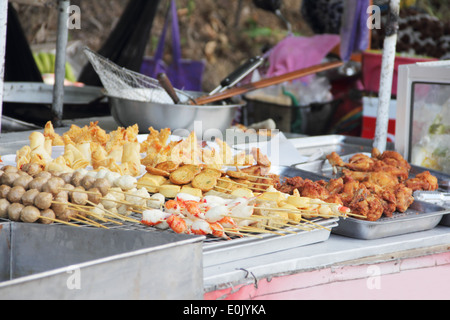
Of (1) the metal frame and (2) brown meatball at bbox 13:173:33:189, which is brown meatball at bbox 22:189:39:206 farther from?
(1) the metal frame

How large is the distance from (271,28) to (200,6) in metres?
1.54

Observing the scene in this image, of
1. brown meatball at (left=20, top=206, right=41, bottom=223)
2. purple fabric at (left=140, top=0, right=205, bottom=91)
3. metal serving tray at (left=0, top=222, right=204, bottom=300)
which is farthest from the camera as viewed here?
purple fabric at (left=140, top=0, right=205, bottom=91)

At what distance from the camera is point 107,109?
3.50 m

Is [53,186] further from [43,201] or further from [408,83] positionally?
[408,83]

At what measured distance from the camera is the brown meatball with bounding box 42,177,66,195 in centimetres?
173

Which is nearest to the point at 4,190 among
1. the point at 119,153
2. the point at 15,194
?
the point at 15,194

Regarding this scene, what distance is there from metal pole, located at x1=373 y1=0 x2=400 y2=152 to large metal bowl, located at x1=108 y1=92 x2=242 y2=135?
0.77 meters

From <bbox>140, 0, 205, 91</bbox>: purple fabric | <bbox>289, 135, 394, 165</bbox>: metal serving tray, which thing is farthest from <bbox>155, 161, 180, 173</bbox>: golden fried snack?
<bbox>140, 0, 205, 91</bbox>: purple fabric

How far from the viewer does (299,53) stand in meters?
5.12

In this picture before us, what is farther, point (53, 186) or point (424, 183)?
point (424, 183)

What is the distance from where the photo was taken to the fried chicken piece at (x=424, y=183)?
88.4 inches

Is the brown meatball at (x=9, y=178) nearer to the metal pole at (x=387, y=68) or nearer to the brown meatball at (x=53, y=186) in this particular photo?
the brown meatball at (x=53, y=186)

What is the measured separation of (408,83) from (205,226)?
1.52 m

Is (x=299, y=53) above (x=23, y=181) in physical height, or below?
above
